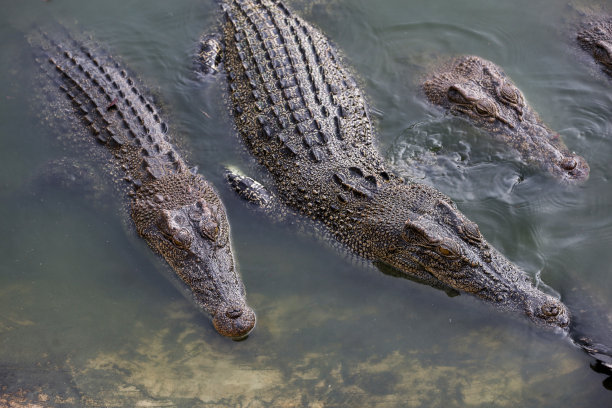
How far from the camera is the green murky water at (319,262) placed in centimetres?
471

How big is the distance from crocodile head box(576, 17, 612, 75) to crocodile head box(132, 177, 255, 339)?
530cm

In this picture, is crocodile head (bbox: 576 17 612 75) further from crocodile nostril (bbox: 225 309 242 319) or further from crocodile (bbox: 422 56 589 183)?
crocodile nostril (bbox: 225 309 242 319)

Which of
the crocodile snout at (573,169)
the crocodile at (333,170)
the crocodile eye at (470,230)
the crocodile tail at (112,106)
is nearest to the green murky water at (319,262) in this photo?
the crocodile snout at (573,169)

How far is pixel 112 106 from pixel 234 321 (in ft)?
9.69

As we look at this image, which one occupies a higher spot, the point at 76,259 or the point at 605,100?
the point at 605,100

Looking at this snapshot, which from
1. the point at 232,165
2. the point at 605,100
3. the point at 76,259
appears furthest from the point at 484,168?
the point at 76,259

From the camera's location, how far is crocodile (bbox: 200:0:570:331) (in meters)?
4.86

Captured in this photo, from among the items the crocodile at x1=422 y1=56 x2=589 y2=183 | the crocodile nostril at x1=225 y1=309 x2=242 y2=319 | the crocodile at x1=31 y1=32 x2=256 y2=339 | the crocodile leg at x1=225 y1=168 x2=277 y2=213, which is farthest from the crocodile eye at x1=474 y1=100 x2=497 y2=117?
the crocodile nostril at x1=225 y1=309 x2=242 y2=319

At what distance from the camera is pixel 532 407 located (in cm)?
461

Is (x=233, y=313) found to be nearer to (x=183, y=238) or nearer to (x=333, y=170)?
(x=183, y=238)

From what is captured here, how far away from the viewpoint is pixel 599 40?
6.93 meters

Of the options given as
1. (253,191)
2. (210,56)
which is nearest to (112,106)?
(210,56)

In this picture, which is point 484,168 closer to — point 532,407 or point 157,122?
point 532,407

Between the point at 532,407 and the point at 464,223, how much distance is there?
169 cm
